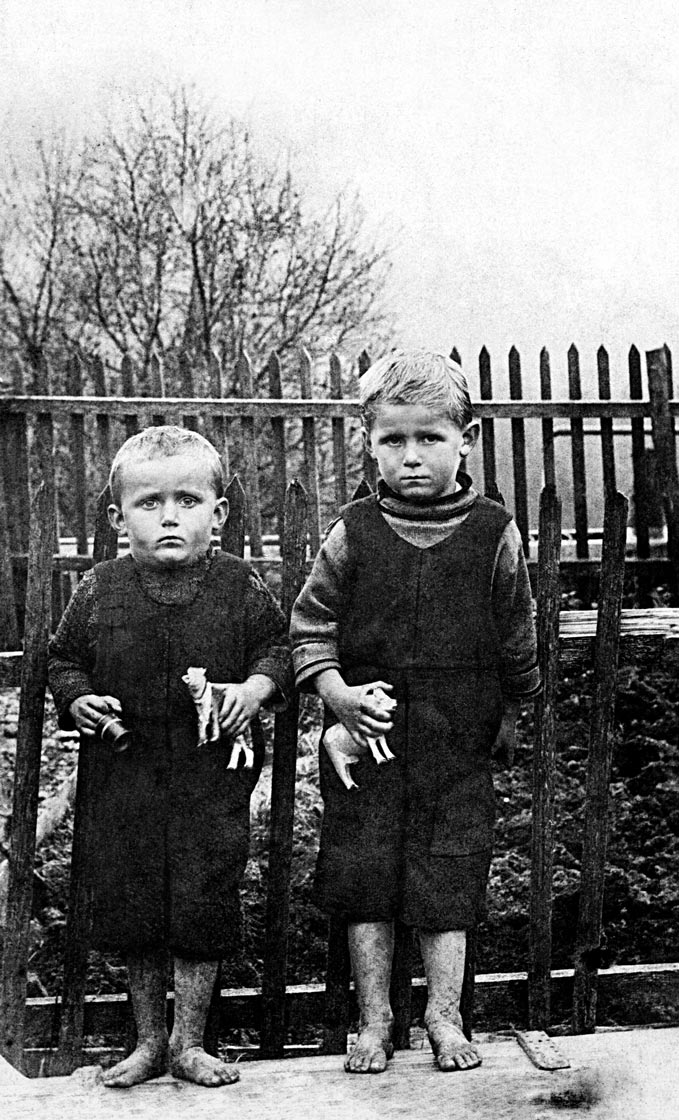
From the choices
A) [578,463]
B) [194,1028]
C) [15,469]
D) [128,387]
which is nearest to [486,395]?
[578,463]

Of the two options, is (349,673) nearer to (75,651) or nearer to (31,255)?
(75,651)

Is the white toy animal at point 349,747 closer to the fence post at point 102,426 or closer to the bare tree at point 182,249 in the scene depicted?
the fence post at point 102,426

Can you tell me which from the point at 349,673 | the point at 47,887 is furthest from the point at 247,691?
the point at 47,887

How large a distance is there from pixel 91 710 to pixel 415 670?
0.78 metres

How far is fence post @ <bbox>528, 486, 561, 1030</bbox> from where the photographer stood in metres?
2.84

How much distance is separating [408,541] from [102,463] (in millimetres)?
4653

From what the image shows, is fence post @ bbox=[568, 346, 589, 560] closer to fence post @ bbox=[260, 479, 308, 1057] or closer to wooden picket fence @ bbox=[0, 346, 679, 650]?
wooden picket fence @ bbox=[0, 346, 679, 650]

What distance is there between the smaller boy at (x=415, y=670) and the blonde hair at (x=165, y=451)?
1.12 feet

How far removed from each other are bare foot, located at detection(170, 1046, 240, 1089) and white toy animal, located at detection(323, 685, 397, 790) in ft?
2.26

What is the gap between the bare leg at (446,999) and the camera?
2.48m

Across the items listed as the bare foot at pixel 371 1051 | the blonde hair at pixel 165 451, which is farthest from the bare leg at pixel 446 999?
the blonde hair at pixel 165 451

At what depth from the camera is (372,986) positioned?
2566 mm

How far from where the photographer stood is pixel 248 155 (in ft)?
33.9

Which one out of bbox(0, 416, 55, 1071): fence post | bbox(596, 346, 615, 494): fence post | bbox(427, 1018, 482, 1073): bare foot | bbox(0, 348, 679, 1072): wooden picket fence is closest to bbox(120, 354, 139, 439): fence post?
bbox(596, 346, 615, 494): fence post
